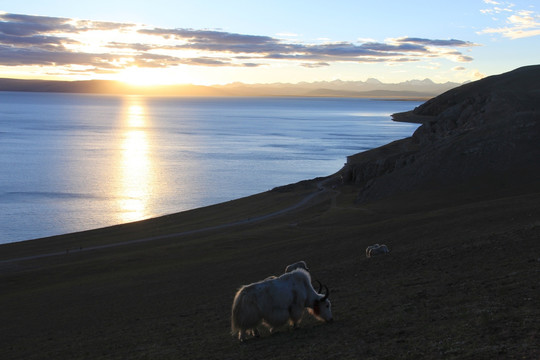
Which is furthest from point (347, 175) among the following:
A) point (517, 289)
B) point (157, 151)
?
point (157, 151)

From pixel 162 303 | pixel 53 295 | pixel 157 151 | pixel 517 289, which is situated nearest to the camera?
pixel 517 289

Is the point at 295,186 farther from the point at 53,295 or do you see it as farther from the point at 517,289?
the point at 517,289

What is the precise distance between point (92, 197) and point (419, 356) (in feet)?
248

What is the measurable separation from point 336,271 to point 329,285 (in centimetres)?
264

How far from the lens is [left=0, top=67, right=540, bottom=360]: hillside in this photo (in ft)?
42.3

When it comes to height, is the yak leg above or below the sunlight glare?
above

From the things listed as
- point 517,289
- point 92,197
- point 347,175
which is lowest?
point 92,197

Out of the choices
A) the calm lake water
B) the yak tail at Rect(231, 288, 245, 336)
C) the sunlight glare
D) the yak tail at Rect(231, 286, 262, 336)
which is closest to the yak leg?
the yak tail at Rect(231, 286, 262, 336)

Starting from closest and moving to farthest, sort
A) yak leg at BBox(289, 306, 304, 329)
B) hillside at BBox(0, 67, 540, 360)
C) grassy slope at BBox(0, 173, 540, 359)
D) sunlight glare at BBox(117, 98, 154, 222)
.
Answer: grassy slope at BBox(0, 173, 540, 359)
hillside at BBox(0, 67, 540, 360)
yak leg at BBox(289, 306, 304, 329)
sunlight glare at BBox(117, 98, 154, 222)

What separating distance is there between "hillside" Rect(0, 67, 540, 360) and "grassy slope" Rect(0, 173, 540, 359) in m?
0.08

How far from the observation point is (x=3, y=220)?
2549 inches

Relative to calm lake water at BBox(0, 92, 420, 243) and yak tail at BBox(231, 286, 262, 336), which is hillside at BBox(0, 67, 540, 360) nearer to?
yak tail at BBox(231, 286, 262, 336)

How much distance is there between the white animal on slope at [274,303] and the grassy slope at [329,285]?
40cm

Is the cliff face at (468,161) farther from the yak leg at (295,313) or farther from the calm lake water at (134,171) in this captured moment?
the yak leg at (295,313)
